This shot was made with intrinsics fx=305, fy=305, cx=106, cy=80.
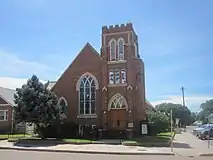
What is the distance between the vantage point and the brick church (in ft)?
116

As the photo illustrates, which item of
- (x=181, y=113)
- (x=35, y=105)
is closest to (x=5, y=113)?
(x=35, y=105)

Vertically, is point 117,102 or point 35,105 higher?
point 117,102

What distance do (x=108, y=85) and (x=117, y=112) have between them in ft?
11.0

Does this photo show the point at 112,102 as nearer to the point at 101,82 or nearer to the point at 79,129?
the point at 101,82

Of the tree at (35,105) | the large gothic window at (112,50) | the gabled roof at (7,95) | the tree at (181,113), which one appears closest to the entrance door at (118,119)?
the large gothic window at (112,50)

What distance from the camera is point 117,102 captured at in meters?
36.0

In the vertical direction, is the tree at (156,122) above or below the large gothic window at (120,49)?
below

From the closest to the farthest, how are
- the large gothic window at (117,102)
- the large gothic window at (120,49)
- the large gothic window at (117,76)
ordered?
the large gothic window at (117,102), the large gothic window at (117,76), the large gothic window at (120,49)

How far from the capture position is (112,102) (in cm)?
3603

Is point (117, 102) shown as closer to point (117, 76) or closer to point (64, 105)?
point (117, 76)

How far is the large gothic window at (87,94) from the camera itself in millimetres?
37500

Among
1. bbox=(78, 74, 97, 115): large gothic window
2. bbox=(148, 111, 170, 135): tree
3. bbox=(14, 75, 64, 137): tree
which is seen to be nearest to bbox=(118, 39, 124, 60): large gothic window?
bbox=(78, 74, 97, 115): large gothic window

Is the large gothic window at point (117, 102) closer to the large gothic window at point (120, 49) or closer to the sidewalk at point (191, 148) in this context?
the large gothic window at point (120, 49)

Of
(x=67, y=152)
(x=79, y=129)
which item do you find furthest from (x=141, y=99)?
(x=67, y=152)
